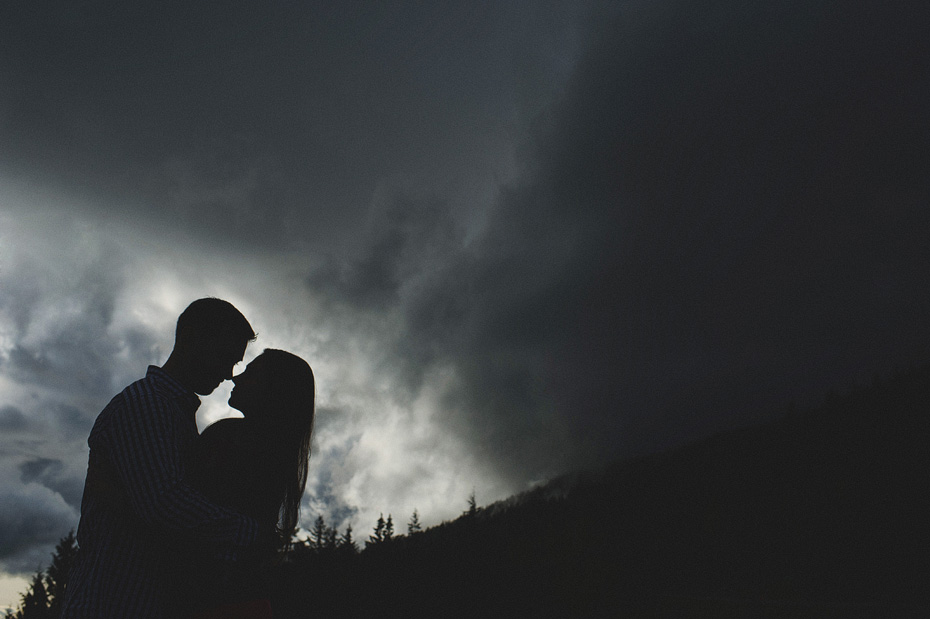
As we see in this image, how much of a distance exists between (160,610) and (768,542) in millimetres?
94589

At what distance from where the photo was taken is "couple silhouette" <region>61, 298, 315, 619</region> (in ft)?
6.18

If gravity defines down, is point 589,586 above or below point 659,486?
below

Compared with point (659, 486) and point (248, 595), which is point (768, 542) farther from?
point (248, 595)

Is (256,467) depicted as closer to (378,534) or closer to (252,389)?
(252,389)

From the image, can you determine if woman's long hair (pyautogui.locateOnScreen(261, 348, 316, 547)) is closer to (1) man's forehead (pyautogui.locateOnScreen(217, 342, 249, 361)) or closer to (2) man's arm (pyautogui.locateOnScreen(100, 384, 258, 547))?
(1) man's forehead (pyautogui.locateOnScreen(217, 342, 249, 361))

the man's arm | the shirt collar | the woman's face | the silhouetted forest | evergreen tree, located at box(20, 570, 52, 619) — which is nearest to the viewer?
the man's arm

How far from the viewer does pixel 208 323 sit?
235 centimetres

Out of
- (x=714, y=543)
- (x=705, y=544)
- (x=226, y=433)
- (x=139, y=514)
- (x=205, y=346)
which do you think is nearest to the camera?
(x=139, y=514)

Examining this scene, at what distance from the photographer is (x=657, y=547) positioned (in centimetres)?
9244

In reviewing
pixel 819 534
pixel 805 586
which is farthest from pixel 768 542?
pixel 805 586

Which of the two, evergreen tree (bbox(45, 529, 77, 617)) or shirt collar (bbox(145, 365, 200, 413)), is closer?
shirt collar (bbox(145, 365, 200, 413))

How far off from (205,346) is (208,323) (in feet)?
0.34

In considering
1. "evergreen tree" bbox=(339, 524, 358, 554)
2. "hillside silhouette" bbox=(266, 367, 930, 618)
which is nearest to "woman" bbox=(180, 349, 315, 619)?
"hillside silhouette" bbox=(266, 367, 930, 618)

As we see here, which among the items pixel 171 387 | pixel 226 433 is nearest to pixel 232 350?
pixel 171 387
